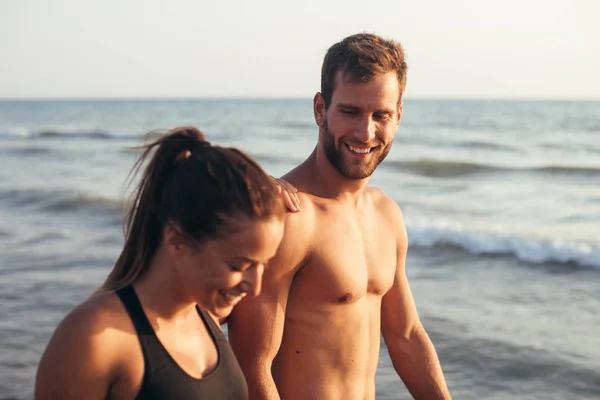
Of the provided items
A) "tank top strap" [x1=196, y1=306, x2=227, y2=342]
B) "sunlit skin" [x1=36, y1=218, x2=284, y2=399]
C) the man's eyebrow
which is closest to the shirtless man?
the man's eyebrow

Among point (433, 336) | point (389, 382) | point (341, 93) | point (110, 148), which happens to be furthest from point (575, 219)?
point (110, 148)

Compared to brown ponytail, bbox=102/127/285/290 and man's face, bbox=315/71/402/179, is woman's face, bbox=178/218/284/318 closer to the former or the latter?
brown ponytail, bbox=102/127/285/290

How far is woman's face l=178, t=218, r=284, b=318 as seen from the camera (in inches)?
87.7

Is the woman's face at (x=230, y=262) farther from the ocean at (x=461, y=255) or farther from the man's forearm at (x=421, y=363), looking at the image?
the man's forearm at (x=421, y=363)

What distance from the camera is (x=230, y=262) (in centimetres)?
224

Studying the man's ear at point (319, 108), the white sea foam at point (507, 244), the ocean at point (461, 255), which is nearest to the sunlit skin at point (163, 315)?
the ocean at point (461, 255)

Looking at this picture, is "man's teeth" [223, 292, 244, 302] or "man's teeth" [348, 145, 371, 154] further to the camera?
"man's teeth" [348, 145, 371, 154]

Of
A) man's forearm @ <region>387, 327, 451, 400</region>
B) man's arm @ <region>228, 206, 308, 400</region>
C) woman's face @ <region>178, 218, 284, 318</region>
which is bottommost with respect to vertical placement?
man's forearm @ <region>387, 327, 451, 400</region>

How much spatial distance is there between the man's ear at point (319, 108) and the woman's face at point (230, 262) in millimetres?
1259

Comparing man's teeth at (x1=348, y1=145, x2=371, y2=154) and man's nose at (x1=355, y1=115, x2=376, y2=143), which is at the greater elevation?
man's nose at (x1=355, y1=115, x2=376, y2=143)

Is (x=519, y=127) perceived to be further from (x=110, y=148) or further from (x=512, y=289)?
(x=512, y=289)

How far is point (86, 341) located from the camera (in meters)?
2.09

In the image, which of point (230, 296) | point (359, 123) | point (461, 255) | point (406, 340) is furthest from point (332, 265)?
point (461, 255)

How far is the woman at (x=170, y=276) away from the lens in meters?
2.11
